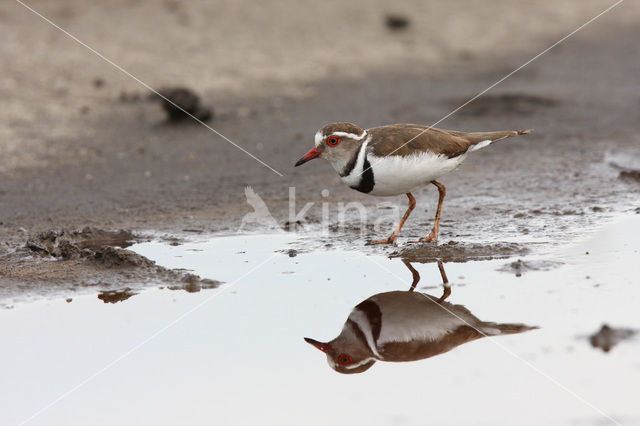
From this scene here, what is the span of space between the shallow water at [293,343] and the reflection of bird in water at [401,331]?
0.09 metres

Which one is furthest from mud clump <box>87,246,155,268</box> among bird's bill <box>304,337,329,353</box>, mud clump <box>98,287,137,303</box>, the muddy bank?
bird's bill <box>304,337,329,353</box>

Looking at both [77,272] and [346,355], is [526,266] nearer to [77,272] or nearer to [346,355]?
[346,355]

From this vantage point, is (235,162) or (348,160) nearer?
(348,160)

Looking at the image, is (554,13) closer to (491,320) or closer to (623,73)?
(623,73)

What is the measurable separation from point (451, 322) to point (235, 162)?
4731 mm

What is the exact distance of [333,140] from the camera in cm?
696

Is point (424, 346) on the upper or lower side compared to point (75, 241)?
lower

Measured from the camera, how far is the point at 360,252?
22.4 feet

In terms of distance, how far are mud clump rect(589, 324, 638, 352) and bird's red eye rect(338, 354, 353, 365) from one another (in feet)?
4.78

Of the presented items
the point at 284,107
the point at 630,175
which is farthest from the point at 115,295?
the point at 284,107

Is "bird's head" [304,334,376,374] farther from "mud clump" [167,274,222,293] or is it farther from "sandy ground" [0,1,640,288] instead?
"sandy ground" [0,1,640,288]

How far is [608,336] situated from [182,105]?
6848 mm

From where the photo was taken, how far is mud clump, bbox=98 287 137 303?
5.94 m

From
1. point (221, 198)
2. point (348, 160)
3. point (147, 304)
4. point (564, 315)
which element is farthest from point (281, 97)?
point (564, 315)
